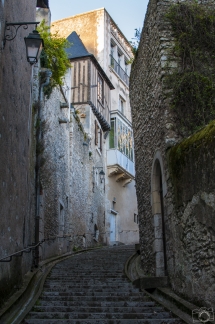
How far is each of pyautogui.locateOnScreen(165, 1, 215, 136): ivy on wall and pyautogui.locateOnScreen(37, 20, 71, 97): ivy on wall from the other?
5.34 m

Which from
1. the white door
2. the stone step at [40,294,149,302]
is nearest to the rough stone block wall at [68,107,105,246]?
the white door

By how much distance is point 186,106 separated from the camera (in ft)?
22.2

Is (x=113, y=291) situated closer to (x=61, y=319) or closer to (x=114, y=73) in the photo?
(x=61, y=319)

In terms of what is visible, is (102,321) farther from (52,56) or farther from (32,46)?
(52,56)

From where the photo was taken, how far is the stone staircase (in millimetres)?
5011

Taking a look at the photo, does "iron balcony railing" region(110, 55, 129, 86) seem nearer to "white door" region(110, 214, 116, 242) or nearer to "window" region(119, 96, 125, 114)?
"window" region(119, 96, 125, 114)

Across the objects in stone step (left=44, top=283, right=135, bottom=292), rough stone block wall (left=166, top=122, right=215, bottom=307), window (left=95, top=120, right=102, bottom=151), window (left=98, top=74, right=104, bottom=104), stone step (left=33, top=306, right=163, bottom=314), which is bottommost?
stone step (left=33, top=306, right=163, bottom=314)

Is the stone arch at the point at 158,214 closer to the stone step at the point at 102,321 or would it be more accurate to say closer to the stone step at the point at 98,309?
the stone step at the point at 98,309

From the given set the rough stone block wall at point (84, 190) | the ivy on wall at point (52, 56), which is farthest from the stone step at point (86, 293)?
the rough stone block wall at point (84, 190)

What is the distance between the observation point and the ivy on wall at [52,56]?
1191 centimetres

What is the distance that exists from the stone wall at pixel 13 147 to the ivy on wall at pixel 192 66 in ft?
8.55

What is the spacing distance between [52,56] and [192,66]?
6219 millimetres

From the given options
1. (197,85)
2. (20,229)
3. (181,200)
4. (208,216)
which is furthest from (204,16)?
(20,229)

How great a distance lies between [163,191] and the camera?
6.88 meters
